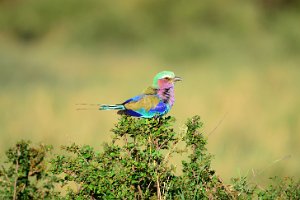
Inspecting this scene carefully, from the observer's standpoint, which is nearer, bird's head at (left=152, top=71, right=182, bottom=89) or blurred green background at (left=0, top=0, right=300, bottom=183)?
bird's head at (left=152, top=71, right=182, bottom=89)

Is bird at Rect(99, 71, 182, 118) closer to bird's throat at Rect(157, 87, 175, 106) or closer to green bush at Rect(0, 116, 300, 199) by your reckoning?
bird's throat at Rect(157, 87, 175, 106)

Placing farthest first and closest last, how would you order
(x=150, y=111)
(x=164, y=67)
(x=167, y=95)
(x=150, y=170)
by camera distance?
(x=164, y=67) → (x=167, y=95) → (x=150, y=111) → (x=150, y=170)

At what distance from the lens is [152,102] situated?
564cm

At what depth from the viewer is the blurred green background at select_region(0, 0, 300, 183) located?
32.2 ft

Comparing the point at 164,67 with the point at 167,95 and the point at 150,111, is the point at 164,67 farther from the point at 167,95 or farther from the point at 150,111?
the point at 150,111

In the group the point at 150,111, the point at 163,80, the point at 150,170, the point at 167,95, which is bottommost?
the point at 150,170

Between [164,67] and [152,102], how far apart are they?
8.73 meters

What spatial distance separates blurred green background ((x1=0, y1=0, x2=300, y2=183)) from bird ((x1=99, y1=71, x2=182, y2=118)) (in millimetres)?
2066

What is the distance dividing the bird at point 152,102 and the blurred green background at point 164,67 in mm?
2066

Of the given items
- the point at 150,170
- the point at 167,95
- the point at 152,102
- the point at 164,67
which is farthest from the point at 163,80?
the point at 164,67

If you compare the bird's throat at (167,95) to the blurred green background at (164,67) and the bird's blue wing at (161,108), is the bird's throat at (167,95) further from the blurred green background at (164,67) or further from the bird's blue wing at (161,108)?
the blurred green background at (164,67)

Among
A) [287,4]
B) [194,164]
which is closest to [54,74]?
[287,4]

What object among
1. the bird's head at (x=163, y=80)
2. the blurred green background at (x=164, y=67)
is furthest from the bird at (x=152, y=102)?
the blurred green background at (x=164, y=67)

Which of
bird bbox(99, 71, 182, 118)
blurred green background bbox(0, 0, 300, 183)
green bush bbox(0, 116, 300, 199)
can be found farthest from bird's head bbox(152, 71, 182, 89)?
blurred green background bbox(0, 0, 300, 183)
